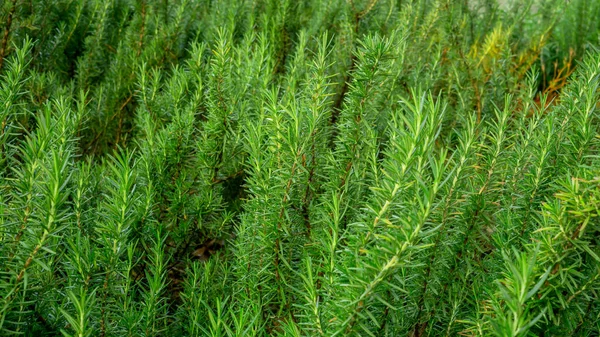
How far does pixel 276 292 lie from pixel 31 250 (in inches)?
20.9

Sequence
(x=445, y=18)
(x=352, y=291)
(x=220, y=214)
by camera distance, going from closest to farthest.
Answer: (x=352, y=291)
(x=220, y=214)
(x=445, y=18)

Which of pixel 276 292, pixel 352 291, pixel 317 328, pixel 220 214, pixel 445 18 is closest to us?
pixel 352 291

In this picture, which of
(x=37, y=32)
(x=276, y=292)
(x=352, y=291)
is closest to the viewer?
(x=352, y=291)

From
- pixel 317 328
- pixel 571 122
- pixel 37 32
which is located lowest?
pixel 37 32

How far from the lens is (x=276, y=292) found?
4.98 ft

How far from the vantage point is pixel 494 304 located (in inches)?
45.6

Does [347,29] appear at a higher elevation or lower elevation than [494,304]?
lower

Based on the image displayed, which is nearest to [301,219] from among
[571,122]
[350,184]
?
[350,184]

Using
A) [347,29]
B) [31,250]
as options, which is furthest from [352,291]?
[347,29]

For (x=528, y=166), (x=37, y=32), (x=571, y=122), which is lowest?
(x=37, y=32)

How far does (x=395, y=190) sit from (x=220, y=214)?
3.20ft

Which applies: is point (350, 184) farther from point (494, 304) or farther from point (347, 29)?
point (347, 29)

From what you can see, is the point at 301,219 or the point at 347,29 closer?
the point at 301,219

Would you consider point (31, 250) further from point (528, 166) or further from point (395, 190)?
point (528, 166)
